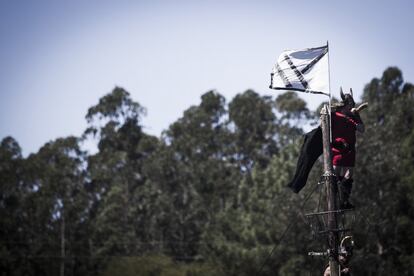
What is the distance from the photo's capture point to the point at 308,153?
15141 millimetres

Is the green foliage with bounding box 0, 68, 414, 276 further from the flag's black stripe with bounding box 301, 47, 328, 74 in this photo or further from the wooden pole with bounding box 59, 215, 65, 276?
the flag's black stripe with bounding box 301, 47, 328, 74

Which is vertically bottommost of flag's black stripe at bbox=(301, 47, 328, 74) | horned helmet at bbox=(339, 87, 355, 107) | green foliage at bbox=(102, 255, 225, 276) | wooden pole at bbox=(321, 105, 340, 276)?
green foliage at bbox=(102, 255, 225, 276)

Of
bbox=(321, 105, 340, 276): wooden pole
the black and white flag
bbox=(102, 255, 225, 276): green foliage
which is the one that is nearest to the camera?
bbox=(321, 105, 340, 276): wooden pole

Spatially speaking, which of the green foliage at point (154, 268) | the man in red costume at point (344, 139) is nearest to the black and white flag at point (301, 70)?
the man in red costume at point (344, 139)

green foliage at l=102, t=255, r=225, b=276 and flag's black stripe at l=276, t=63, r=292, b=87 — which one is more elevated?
flag's black stripe at l=276, t=63, r=292, b=87

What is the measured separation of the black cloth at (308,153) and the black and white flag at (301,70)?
867 mm

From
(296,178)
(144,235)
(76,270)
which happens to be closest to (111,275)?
(76,270)

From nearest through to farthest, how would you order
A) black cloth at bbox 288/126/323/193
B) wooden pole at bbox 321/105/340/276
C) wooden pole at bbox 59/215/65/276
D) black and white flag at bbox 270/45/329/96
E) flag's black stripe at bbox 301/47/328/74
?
wooden pole at bbox 321/105/340/276
black and white flag at bbox 270/45/329/96
flag's black stripe at bbox 301/47/328/74
black cloth at bbox 288/126/323/193
wooden pole at bbox 59/215/65/276

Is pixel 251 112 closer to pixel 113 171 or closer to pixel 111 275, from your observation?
pixel 113 171

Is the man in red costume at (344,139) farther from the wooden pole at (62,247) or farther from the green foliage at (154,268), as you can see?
the wooden pole at (62,247)

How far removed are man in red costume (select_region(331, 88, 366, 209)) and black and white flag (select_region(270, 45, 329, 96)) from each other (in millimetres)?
589

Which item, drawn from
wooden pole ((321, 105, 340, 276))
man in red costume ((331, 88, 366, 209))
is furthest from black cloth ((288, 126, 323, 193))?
wooden pole ((321, 105, 340, 276))

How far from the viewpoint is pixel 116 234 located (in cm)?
6319

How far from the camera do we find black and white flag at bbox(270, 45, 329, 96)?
14.8 m
